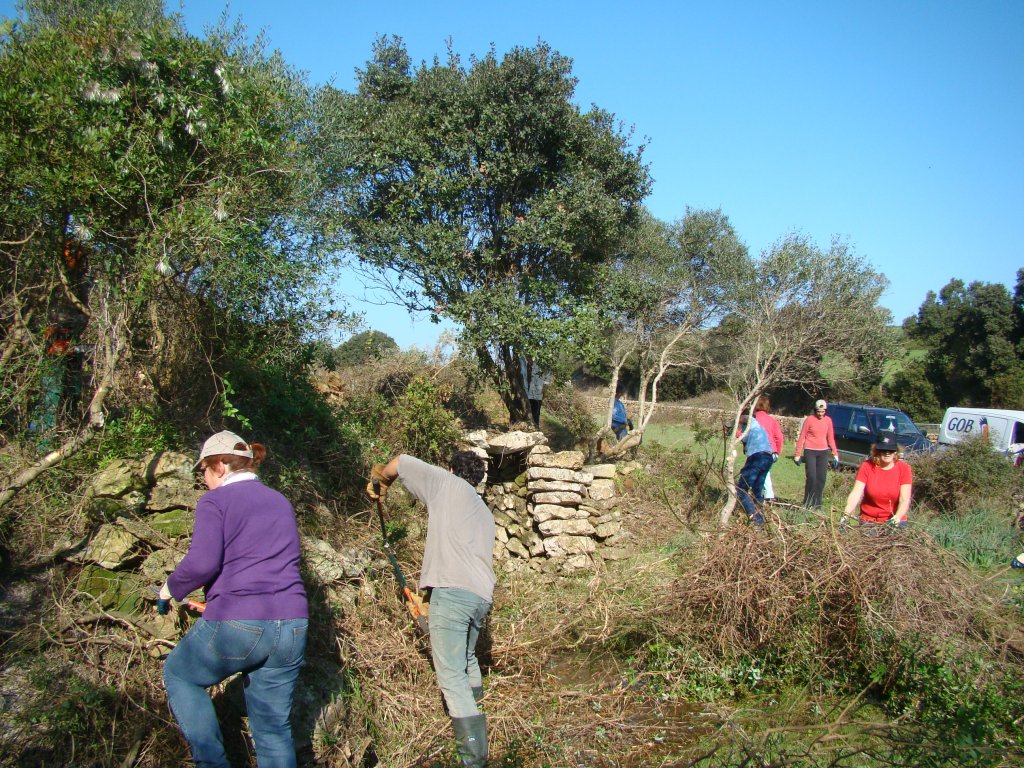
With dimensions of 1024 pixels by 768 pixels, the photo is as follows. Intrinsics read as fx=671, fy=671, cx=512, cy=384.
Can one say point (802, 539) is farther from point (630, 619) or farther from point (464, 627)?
point (464, 627)

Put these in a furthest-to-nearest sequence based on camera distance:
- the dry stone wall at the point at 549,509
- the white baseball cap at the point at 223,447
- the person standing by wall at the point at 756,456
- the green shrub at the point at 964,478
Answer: the green shrub at the point at 964,478
the dry stone wall at the point at 549,509
the person standing by wall at the point at 756,456
the white baseball cap at the point at 223,447

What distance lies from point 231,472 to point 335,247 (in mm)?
3825

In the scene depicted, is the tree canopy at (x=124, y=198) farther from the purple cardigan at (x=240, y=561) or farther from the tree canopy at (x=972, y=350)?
the tree canopy at (x=972, y=350)

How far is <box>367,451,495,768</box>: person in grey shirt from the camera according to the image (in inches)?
158

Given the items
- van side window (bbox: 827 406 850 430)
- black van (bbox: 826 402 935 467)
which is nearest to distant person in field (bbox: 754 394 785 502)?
black van (bbox: 826 402 935 467)

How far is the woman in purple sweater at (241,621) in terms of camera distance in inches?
120

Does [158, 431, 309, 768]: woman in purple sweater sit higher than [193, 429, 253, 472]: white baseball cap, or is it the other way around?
[193, 429, 253, 472]: white baseball cap

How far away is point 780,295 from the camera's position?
16.4 meters

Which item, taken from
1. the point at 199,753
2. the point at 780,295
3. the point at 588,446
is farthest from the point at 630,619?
the point at 780,295

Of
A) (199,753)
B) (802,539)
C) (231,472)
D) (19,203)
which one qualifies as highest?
(19,203)

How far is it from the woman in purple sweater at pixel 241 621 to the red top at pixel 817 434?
758 centimetres

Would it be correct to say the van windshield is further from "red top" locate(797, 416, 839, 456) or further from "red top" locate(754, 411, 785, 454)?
"red top" locate(754, 411, 785, 454)

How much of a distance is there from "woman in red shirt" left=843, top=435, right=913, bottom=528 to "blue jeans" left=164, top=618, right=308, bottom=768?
15.7ft

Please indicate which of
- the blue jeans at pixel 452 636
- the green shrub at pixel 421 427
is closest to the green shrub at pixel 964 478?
the green shrub at pixel 421 427
